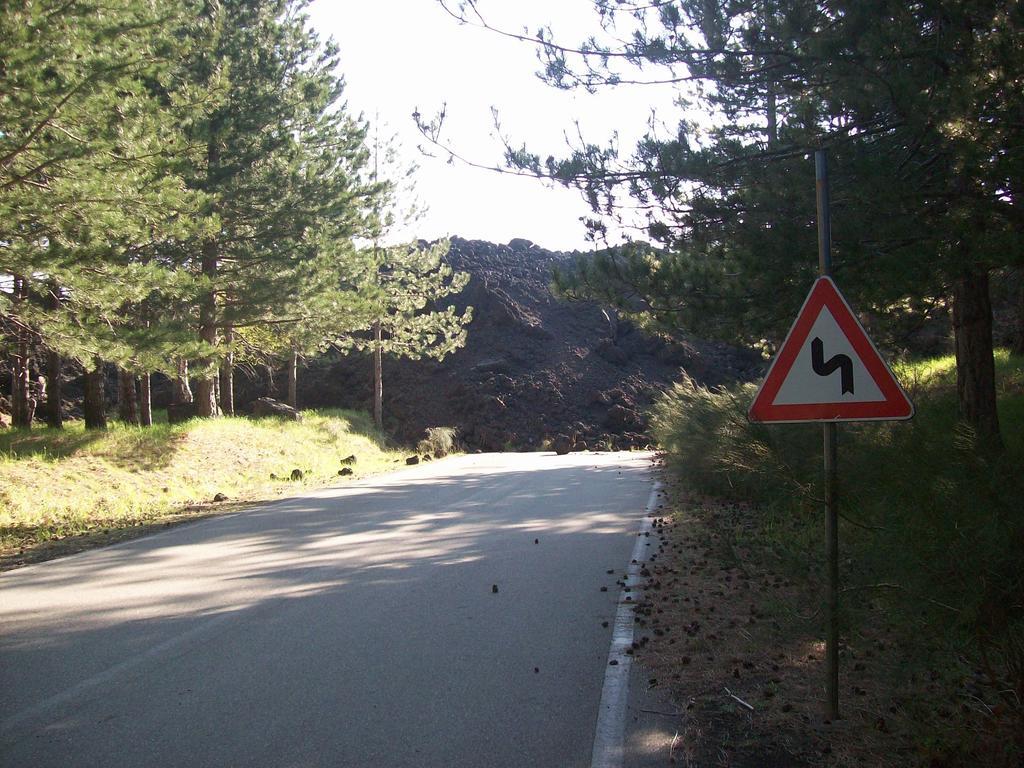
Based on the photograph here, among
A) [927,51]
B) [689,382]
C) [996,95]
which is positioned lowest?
[689,382]

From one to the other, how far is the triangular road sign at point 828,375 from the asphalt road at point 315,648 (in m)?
2.01

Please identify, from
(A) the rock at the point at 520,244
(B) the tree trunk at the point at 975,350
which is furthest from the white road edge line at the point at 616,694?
(A) the rock at the point at 520,244

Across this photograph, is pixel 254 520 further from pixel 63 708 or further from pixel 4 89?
pixel 63 708

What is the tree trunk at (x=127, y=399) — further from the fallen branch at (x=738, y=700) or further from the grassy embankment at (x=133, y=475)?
the fallen branch at (x=738, y=700)

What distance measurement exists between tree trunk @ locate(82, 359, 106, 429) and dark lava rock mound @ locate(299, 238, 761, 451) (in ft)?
51.0

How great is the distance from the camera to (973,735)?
3631 mm

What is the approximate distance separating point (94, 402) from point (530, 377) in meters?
22.9

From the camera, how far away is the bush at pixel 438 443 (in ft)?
95.8

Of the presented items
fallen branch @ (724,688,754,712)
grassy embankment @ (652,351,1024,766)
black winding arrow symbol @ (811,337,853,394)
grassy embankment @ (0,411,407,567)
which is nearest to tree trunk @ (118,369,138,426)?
grassy embankment @ (0,411,407,567)

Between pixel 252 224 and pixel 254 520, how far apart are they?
10.5 meters

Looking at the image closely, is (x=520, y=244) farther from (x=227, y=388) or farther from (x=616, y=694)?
(x=616, y=694)

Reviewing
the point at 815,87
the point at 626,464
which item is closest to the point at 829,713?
the point at 815,87

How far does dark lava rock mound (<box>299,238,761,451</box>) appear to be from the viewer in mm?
35812

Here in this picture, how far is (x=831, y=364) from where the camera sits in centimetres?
442
